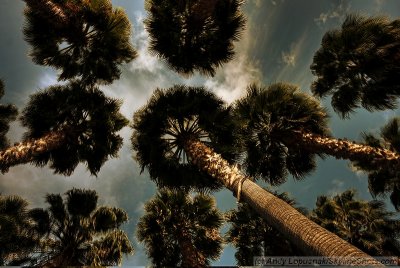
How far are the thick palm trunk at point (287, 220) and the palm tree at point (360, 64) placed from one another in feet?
23.1

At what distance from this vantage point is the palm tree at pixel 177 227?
43.7 feet

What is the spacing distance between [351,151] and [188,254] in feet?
22.3

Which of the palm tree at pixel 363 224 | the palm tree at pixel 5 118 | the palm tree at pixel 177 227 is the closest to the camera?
the palm tree at pixel 177 227

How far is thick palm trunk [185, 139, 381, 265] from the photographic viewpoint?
4.48 metres

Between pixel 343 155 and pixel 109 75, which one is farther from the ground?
pixel 109 75

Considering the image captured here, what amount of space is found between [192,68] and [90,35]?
4.03m

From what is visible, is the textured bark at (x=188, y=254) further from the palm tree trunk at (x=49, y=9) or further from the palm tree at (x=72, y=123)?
the palm tree trunk at (x=49, y=9)

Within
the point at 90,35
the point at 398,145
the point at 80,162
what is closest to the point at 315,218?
the point at 398,145

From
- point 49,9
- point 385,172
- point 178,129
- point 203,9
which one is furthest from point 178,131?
point 385,172

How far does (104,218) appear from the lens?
44.7ft

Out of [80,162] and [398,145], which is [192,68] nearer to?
[80,162]

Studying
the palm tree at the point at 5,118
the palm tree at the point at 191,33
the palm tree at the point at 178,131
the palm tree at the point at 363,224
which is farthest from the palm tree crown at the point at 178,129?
the palm tree at the point at 5,118

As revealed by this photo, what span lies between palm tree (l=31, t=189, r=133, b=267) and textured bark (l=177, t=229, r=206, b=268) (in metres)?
2.65

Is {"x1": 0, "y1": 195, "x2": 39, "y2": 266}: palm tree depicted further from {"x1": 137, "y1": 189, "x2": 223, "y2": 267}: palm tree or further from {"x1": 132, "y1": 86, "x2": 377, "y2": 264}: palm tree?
{"x1": 132, "y1": 86, "x2": 377, "y2": 264}: palm tree
